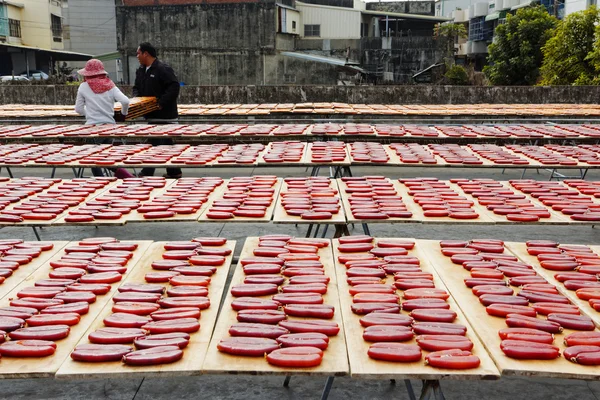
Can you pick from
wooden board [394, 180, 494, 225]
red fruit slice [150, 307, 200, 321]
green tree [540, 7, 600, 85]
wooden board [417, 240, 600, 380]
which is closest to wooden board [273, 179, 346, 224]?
wooden board [394, 180, 494, 225]

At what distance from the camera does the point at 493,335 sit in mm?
2691

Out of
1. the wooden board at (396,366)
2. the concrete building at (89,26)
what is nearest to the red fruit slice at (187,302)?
the wooden board at (396,366)

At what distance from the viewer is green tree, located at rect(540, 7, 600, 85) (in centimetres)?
1934

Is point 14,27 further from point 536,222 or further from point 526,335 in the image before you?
point 526,335

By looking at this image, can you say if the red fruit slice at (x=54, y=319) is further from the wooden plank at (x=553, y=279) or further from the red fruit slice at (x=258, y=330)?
the wooden plank at (x=553, y=279)

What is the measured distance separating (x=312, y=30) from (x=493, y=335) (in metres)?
36.8

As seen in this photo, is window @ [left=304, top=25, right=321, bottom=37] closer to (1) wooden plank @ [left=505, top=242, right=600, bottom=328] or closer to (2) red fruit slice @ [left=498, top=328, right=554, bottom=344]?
(1) wooden plank @ [left=505, top=242, right=600, bottom=328]

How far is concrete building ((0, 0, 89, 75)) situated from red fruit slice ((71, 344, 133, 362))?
3683cm

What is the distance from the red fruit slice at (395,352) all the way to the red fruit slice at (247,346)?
1.37ft

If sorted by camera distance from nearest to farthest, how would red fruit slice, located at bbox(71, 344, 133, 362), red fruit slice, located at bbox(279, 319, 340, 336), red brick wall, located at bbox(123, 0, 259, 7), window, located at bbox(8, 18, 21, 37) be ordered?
red fruit slice, located at bbox(71, 344, 133, 362), red fruit slice, located at bbox(279, 319, 340, 336), red brick wall, located at bbox(123, 0, 259, 7), window, located at bbox(8, 18, 21, 37)

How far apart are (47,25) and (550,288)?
144ft

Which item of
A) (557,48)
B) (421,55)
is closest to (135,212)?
(557,48)

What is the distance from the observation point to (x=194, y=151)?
23.0ft

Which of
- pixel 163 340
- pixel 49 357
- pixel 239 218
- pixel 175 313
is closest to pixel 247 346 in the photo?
pixel 163 340
